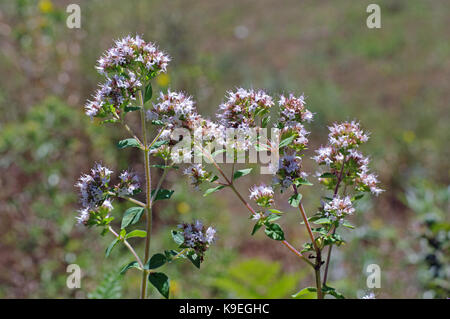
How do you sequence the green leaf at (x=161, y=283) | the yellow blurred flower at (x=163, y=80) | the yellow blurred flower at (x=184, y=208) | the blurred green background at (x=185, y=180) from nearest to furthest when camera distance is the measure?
the green leaf at (x=161, y=283) < the blurred green background at (x=185, y=180) < the yellow blurred flower at (x=184, y=208) < the yellow blurred flower at (x=163, y=80)

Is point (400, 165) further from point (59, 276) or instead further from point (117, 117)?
point (117, 117)

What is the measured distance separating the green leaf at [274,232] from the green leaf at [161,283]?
36 centimetres

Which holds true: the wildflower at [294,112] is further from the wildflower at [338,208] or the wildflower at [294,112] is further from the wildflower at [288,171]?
the wildflower at [338,208]

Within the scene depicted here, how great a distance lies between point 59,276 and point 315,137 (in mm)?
4680

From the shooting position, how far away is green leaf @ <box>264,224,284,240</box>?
1337mm

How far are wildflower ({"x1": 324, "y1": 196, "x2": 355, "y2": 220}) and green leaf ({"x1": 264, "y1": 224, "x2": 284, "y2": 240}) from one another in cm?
17

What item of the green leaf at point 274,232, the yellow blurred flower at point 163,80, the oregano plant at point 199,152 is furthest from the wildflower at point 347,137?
the yellow blurred flower at point 163,80

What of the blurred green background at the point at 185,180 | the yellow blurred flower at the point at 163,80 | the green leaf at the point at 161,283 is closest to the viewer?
the green leaf at the point at 161,283

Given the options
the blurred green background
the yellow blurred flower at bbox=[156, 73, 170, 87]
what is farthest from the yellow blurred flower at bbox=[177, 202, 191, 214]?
the yellow blurred flower at bbox=[156, 73, 170, 87]

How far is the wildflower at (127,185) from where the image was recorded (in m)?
1.42

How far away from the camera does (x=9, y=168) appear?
388 centimetres

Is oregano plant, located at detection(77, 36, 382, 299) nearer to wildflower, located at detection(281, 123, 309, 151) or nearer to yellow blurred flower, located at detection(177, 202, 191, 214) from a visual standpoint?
wildflower, located at detection(281, 123, 309, 151)

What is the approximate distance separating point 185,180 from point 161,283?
1.71 meters
